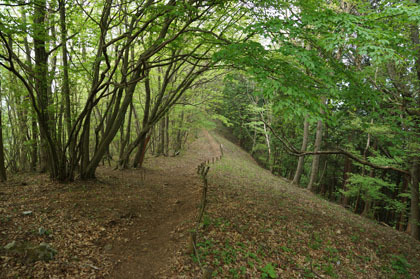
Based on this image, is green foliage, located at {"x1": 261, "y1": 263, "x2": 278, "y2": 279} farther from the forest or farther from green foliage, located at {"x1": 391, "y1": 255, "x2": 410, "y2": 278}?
green foliage, located at {"x1": 391, "y1": 255, "x2": 410, "y2": 278}

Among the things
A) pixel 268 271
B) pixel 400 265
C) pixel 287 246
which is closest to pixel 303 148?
pixel 400 265

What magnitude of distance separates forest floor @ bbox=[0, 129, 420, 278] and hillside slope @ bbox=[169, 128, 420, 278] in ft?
0.10

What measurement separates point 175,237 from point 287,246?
3.37 meters

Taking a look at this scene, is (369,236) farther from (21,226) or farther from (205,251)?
(21,226)

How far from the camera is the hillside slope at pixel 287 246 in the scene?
5.23 metres

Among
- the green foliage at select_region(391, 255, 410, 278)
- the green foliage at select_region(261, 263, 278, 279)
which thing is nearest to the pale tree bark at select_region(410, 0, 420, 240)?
the green foliage at select_region(391, 255, 410, 278)

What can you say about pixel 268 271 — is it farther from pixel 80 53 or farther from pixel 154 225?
pixel 80 53

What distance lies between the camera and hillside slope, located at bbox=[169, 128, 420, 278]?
5234 millimetres

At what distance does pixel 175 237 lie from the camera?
5930 mm

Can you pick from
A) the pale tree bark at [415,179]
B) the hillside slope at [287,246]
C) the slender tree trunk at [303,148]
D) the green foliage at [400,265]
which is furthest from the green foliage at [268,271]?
the slender tree trunk at [303,148]

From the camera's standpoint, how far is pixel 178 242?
565 cm

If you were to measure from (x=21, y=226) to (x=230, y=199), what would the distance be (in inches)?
262

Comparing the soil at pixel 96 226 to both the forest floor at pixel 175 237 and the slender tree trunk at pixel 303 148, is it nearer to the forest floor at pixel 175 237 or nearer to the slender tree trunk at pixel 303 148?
the forest floor at pixel 175 237

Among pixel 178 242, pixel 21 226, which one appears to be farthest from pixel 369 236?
pixel 21 226
